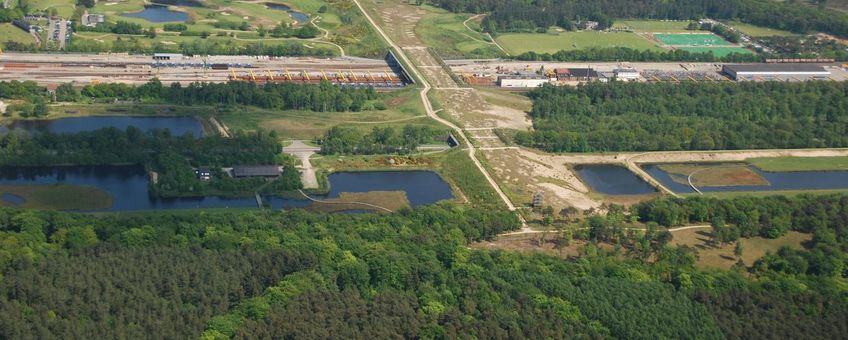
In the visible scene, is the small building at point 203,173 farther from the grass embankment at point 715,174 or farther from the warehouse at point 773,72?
the warehouse at point 773,72

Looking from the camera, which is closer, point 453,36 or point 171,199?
point 171,199

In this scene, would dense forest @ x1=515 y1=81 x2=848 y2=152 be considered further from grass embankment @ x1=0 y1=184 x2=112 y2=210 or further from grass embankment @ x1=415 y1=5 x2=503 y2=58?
grass embankment @ x1=0 y1=184 x2=112 y2=210

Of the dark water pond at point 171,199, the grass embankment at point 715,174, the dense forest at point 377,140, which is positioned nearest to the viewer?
the dark water pond at point 171,199

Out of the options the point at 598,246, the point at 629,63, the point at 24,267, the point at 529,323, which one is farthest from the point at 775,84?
the point at 24,267

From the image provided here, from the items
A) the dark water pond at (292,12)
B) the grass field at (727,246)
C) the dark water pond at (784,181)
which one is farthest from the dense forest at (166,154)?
the dark water pond at (292,12)

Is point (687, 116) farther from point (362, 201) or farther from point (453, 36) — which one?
point (362, 201)

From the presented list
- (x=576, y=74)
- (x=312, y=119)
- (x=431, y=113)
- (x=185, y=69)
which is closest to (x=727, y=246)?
(x=431, y=113)
